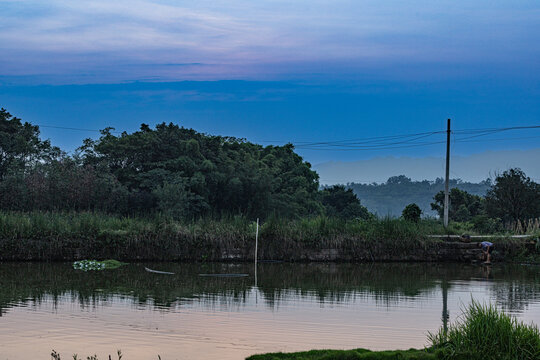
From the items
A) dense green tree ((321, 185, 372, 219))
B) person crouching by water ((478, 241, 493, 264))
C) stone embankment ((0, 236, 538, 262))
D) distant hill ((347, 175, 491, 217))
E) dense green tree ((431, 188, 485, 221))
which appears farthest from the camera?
distant hill ((347, 175, 491, 217))

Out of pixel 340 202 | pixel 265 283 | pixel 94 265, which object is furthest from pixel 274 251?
pixel 340 202

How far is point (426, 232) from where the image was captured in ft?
90.4

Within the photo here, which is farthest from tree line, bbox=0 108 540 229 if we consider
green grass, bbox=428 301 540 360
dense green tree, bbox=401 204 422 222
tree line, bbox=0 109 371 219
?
green grass, bbox=428 301 540 360

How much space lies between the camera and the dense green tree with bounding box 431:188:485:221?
43.1 meters

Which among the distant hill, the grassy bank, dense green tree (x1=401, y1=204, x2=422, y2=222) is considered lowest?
the grassy bank

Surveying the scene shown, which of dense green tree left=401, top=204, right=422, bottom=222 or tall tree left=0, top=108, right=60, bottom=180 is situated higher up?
tall tree left=0, top=108, right=60, bottom=180

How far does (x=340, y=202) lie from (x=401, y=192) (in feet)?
186

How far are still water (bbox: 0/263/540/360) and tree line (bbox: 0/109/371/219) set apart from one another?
1418cm

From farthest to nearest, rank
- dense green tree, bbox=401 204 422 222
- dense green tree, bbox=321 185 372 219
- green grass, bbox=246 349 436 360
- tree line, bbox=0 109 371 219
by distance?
dense green tree, bbox=321 185 372 219, tree line, bbox=0 109 371 219, dense green tree, bbox=401 204 422 222, green grass, bbox=246 349 436 360

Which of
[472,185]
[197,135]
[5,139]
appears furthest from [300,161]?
[472,185]

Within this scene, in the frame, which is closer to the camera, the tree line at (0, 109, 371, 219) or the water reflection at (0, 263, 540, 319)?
the water reflection at (0, 263, 540, 319)

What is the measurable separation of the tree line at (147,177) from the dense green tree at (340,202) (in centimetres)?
453

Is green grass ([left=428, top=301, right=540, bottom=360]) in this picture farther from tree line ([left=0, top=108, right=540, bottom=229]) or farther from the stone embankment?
tree line ([left=0, top=108, right=540, bottom=229])

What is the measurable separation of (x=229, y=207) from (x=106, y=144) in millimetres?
8322
